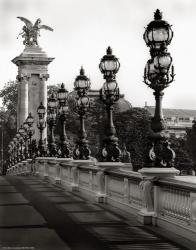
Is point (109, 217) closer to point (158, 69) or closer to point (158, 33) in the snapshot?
point (158, 69)

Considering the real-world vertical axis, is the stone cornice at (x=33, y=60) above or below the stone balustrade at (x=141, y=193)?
above

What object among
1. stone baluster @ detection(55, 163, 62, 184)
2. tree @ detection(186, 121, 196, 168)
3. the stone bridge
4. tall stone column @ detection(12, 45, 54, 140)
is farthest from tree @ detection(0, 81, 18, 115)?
the stone bridge

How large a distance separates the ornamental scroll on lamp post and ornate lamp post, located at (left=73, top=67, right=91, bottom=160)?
1098 centimetres

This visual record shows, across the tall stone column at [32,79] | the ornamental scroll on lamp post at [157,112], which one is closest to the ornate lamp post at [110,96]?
the ornamental scroll on lamp post at [157,112]

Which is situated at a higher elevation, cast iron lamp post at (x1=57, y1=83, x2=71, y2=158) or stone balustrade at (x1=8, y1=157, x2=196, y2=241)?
cast iron lamp post at (x1=57, y1=83, x2=71, y2=158)

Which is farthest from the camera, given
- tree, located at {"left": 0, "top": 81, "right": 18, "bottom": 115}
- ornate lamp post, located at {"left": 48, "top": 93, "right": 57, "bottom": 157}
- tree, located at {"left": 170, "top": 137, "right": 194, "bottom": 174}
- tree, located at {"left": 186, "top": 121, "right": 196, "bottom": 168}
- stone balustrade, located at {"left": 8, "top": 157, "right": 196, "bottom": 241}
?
tree, located at {"left": 0, "top": 81, "right": 18, "bottom": 115}

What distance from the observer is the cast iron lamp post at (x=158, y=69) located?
15750 millimetres

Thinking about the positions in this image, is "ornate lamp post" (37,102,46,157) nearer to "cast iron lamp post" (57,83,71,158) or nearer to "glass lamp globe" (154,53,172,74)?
"cast iron lamp post" (57,83,71,158)

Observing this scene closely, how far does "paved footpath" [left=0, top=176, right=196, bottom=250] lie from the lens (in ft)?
40.6

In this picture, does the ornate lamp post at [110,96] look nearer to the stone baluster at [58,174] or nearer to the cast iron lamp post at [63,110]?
the cast iron lamp post at [63,110]

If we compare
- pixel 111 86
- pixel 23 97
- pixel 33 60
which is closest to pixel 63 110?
pixel 111 86

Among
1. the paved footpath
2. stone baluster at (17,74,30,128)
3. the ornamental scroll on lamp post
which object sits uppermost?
stone baluster at (17,74,30,128)

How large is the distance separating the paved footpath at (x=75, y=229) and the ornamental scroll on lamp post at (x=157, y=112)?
0.91m

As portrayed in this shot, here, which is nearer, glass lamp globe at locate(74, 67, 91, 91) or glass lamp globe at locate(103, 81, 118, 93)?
glass lamp globe at locate(103, 81, 118, 93)
